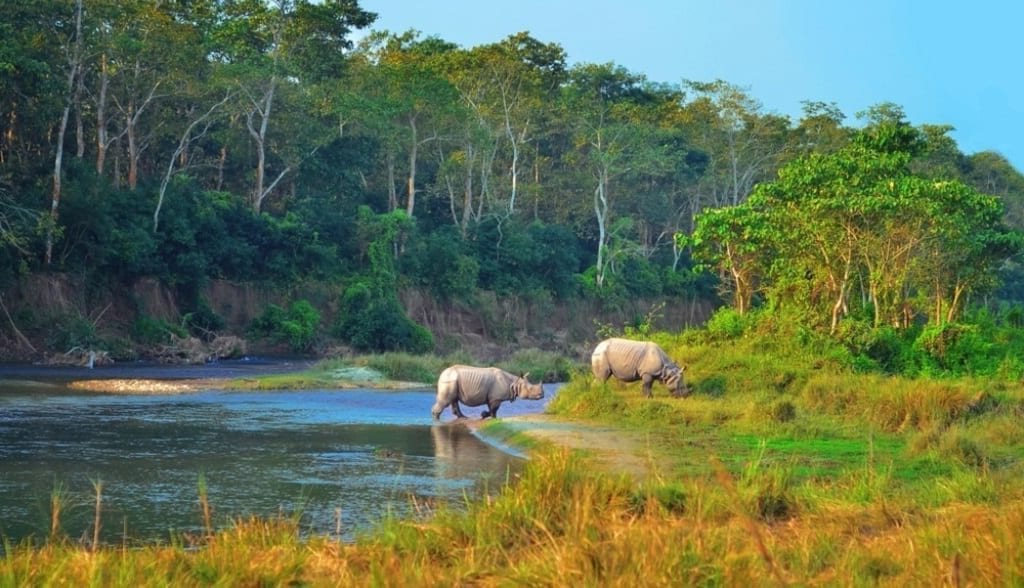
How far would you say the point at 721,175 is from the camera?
6644 cm

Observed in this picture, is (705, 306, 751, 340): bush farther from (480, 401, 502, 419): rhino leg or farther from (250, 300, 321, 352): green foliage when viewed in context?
(250, 300, 321, 352): green foliage

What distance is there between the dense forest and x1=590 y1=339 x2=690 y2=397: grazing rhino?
4176 millimetres

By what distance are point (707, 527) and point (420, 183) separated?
52.7m

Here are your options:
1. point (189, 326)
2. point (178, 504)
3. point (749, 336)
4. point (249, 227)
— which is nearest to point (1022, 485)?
point (178, 504)

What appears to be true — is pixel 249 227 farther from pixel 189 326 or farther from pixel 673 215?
pixel 673 215

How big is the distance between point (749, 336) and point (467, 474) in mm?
11957

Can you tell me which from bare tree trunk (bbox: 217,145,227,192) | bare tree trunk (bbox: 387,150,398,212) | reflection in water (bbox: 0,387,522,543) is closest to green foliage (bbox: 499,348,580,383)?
reflection in water (bbox: 0,387,522,543)

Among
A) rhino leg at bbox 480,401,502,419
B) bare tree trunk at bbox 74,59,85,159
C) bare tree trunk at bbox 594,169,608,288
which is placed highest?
bare tree trunk at bbox 74,59,85,159

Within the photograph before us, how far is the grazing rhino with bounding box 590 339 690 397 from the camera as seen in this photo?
2342 cm

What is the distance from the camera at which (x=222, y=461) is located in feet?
55.9

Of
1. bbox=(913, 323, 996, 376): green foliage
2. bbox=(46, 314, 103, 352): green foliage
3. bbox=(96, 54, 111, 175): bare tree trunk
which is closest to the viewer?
bbox=(913, 323, 996, 376): green foliage

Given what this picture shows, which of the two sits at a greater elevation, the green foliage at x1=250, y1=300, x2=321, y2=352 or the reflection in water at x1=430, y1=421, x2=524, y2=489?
the green foliage at x1=250, y1=300, x2=321, y2=352

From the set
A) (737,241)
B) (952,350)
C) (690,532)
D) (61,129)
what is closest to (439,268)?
(61,129)

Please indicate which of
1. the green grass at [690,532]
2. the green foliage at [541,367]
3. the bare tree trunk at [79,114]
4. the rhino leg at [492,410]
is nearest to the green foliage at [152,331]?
the bare tree trunk at [79,114]
